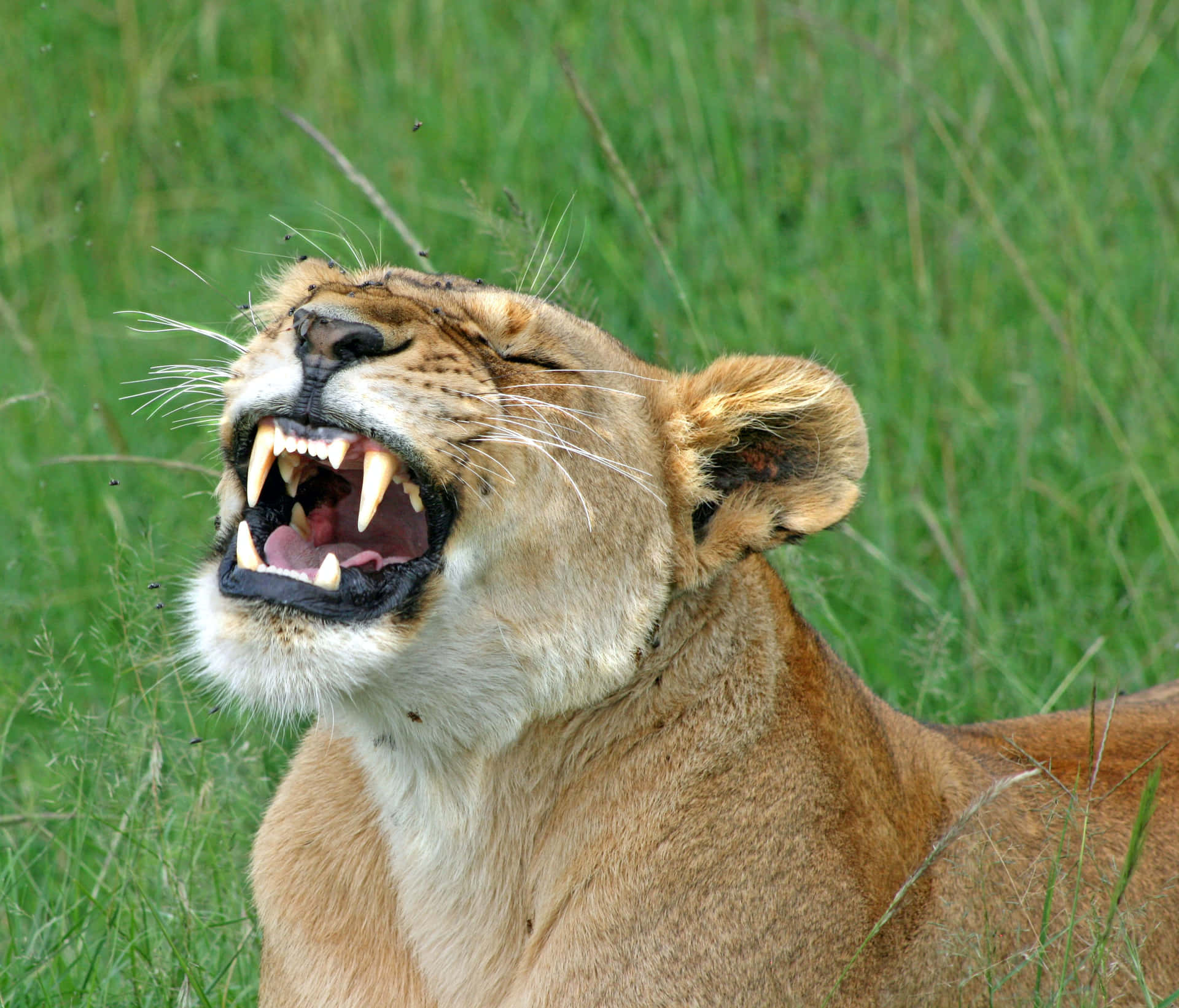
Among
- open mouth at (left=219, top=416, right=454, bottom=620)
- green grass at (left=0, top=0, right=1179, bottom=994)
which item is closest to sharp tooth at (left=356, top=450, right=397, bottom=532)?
open mouth at (left=219, top=416, right=454, bottom=620)

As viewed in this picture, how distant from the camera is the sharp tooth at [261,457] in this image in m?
2.44

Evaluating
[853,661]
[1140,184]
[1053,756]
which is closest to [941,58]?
[1140,184]

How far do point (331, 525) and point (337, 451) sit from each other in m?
0.31

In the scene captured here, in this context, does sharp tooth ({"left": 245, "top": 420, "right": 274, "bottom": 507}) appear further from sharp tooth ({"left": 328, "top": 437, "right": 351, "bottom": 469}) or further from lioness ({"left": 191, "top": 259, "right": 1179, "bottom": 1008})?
sharp tooth ({"left": 328, "top": 437, "right": 351, "bottom": 469})

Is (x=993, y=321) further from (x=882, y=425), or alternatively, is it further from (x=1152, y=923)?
(x=1152, y=923)

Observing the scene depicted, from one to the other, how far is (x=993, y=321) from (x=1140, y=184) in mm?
852

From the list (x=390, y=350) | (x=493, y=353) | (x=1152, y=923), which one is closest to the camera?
(x=390, y=350)

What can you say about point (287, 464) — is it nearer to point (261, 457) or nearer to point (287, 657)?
point (261, 457)

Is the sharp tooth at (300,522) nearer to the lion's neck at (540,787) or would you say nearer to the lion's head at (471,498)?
the lion's head at (471,498)

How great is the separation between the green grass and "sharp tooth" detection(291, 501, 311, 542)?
754 millimetres

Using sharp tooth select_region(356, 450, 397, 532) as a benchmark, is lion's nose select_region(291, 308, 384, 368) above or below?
above

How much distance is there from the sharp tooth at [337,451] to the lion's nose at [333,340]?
120mm

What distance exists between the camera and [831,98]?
584cm

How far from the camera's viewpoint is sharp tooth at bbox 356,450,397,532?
2.31 meters
